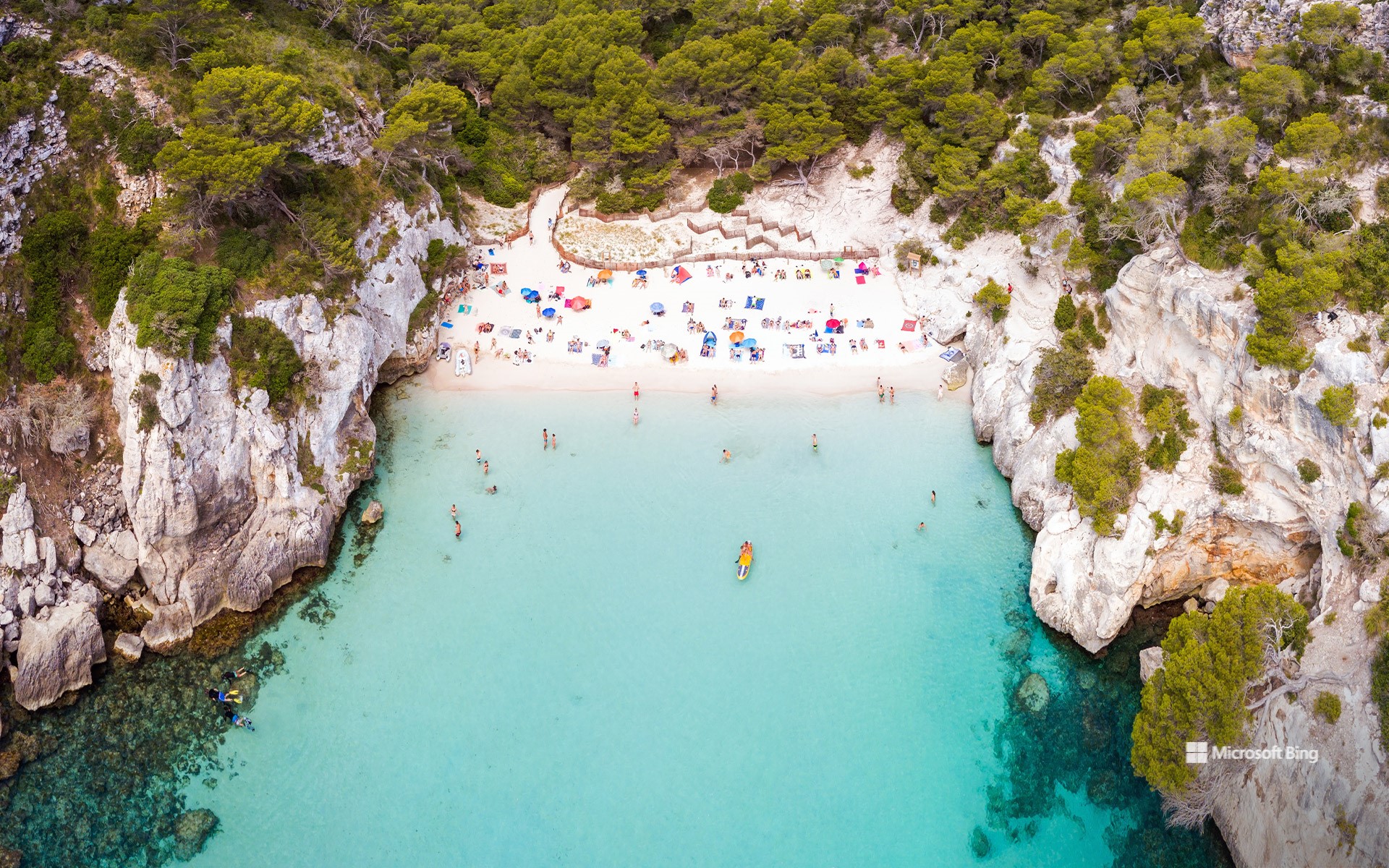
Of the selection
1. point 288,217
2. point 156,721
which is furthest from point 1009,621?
point 288,217

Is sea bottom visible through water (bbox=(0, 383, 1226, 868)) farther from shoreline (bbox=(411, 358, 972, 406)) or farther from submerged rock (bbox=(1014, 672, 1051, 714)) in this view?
shoreline (bbox=(411, 358, 972, 406))

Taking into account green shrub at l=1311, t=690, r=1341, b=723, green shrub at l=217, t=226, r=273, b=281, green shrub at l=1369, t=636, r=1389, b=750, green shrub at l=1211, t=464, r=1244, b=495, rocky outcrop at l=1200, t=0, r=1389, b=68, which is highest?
rocky outcrop at l=1200, t=0, r=1389, b=68

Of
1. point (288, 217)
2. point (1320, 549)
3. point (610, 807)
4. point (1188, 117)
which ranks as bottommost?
point (610, 807)

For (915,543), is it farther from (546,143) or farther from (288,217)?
(546,143)

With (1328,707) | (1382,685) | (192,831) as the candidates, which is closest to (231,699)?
(192,831)

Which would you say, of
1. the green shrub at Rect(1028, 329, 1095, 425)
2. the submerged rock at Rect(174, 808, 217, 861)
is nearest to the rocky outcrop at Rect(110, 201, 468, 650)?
Answer: the submerged rock at Rect(174, 808, 217, 861)

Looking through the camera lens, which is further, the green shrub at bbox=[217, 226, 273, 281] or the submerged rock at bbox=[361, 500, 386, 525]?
the submerged rock at bbox=[361, 500, 386, 525]
